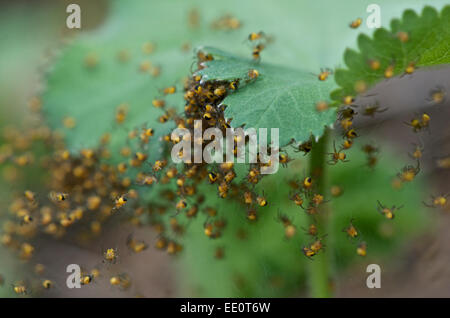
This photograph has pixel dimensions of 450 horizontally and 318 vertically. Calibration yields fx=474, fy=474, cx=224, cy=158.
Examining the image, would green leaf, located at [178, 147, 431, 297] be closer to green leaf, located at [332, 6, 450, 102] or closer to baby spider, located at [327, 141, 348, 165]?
baby spider, located at [327, 141, 348, 165]

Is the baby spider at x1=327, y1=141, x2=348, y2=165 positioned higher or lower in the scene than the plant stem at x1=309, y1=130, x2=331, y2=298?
higher

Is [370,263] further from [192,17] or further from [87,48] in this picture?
[87,48]

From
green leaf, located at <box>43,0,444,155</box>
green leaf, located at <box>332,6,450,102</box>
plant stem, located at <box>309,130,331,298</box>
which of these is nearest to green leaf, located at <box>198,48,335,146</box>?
green leaf, located at <box>332,6,450,102</box>

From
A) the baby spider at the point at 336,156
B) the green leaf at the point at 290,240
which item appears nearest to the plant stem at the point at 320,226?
the baby spider at the point at 336,156

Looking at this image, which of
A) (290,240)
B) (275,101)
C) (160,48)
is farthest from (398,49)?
(160,48)

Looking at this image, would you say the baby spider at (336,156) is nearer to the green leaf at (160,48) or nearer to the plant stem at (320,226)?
the plant stem at (320,226)

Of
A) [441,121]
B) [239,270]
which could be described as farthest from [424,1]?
[239,270]
